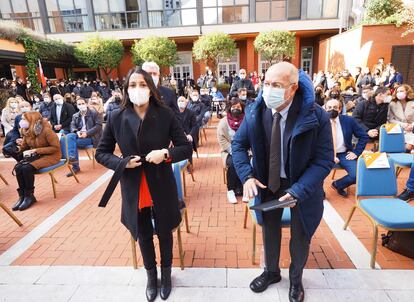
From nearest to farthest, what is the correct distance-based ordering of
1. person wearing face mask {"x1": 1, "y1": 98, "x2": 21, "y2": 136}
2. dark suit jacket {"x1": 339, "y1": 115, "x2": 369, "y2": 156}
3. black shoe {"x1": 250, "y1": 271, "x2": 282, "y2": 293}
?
black shoe {"x1": 250, "y1": 271, "x2": 282, "y2": 293}
dark suit jacket {"x1": 339, "y1": 115, "x2": 369, "y2": 156}
person wearing face mask {"x1": 1, "y1": 98, "x2": 21, "y2": 136}

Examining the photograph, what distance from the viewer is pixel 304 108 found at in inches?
73.5

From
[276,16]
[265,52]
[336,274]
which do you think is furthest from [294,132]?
[276,16]

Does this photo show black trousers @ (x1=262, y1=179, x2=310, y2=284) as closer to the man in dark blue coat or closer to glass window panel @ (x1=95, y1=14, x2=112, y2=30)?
the man in dark blue coat

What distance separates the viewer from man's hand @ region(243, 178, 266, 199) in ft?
6.51

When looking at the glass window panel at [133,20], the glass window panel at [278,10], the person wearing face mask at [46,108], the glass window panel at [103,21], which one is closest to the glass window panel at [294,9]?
the glass window panel at [278,10]

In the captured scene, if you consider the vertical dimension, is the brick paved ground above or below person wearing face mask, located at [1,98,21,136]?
below

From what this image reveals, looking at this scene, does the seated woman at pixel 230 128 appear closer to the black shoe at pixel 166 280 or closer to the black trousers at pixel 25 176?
the black shoe at pixel 166 280

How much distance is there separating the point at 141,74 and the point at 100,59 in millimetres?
17911

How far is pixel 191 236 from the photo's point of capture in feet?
10.8

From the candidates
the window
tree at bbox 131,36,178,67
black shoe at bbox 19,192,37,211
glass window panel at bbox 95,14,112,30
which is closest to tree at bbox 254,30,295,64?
the window

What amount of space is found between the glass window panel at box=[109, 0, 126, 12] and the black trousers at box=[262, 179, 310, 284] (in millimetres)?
22671

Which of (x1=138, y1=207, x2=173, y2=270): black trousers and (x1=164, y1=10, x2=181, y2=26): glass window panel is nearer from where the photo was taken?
(x1=138, y1=207, x2=173, y2=270): black trousers

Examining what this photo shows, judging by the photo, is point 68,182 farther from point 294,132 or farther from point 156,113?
point 294,132

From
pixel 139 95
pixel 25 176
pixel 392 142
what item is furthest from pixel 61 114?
pixel 392 142
